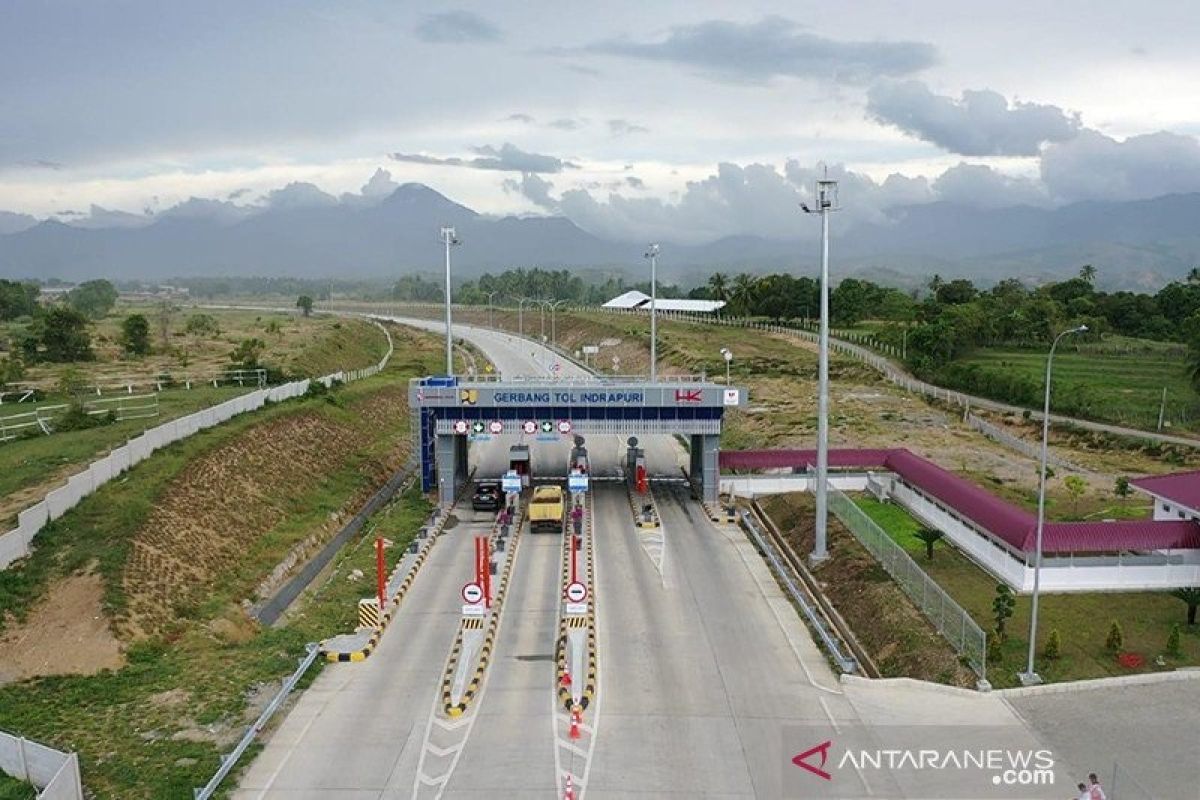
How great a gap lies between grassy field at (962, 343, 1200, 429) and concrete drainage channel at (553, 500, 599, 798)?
5709 centimetres

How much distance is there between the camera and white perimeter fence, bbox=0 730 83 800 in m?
21.0

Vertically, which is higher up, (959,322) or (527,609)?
(959,322)

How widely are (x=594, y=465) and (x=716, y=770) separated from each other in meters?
40.2

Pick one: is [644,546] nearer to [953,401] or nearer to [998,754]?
[998,754]

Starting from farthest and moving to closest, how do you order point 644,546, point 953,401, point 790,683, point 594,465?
point 953,401 → point 594,465 → point 644,546 → point 790,683

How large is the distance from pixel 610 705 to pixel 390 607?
11.8m

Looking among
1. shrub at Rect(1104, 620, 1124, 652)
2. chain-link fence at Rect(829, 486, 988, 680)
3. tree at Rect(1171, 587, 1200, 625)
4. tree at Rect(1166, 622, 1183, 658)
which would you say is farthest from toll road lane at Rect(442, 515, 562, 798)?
tree at Rect(1171, 587, 1200, 625)

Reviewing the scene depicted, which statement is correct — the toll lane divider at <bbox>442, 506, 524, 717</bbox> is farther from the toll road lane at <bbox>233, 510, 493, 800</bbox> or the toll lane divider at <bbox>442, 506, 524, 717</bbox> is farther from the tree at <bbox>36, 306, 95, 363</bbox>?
the tree at <bbox>36, 306, 95, 363</bbox>

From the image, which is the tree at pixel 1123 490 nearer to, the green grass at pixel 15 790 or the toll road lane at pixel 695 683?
the toll road lane at pixel 695 683

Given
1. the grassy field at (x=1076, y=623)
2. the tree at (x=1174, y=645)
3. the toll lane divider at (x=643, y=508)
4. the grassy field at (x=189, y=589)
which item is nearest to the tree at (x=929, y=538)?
the grassy field at (x=1076, y=623)

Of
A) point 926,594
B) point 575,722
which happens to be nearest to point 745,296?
point 926,594

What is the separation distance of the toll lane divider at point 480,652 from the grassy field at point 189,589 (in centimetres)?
452

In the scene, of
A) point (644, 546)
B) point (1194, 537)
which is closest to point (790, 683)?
point (644, 546)

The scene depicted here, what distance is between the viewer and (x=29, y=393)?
6681 centimetres
